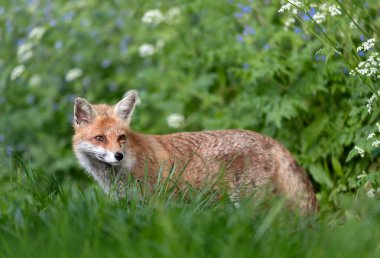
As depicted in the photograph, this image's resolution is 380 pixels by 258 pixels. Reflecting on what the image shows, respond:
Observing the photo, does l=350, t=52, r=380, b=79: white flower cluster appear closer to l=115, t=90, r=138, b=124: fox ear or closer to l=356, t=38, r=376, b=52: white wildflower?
l=356, t=38, r=376, b=52: white wildflower

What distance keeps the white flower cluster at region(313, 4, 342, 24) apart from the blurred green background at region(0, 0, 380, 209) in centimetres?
19

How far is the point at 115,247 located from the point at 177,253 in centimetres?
Result: 45

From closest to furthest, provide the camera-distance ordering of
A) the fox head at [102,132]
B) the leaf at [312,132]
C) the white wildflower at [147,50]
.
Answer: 1. the fox head at [102,132]
2. the leaf at [312,132]
3. the white wildflower at [147,50]

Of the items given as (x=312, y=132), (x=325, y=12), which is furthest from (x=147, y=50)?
(x=325, y=12)

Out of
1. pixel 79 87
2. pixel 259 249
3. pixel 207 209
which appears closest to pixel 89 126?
pixel 207 209

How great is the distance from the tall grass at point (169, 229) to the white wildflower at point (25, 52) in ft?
17.1

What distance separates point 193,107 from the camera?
353 inches

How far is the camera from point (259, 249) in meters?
3.95

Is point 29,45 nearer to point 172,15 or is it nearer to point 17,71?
point 17,71

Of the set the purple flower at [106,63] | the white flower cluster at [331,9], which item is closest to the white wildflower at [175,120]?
the purple flower at [106,63]

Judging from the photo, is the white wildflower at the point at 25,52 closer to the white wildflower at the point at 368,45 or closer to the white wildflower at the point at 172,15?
the white wildflower at the point at 172,15

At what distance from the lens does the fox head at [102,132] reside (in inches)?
240

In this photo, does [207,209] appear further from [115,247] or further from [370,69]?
[370,69]

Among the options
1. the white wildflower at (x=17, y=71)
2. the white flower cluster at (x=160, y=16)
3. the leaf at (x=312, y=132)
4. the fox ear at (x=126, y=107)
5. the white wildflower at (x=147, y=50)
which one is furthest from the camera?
the white wildflower at (x=17, y=71)
